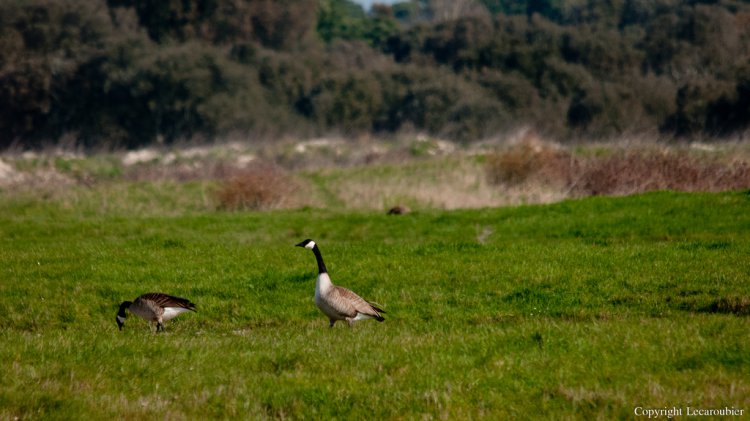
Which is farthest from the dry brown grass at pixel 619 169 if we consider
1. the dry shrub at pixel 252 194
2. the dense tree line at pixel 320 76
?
the dense tree line at pixel 320 76

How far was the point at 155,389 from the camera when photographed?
1151 cm

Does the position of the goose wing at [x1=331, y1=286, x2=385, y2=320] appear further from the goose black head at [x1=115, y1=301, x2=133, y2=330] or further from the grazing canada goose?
the goose black head at [x1=115, y1=301, x2=133, y2=330]

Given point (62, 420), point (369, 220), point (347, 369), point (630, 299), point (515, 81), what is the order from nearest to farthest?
point (62, 420)
point (347, 369)
point (630, 299)
point (369, 220)
point (515, 81)

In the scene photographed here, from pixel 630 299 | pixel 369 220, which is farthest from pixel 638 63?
pixel 630 299

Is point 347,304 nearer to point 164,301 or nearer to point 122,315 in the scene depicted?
point 164,301

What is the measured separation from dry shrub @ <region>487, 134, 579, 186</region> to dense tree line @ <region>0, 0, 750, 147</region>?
129 ft

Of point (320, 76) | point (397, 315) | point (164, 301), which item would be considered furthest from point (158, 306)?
point (320, 76)

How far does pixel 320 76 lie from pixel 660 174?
64.6 metres

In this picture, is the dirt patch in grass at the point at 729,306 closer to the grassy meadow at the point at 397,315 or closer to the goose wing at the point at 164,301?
the grassy meadow at the point at 397,315

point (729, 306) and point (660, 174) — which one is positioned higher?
point (729, 306)

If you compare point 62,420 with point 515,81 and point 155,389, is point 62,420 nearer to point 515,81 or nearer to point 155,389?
point 155,389

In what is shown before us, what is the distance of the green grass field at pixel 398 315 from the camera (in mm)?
10844

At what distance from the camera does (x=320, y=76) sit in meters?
98.9

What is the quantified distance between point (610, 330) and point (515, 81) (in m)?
81.9
